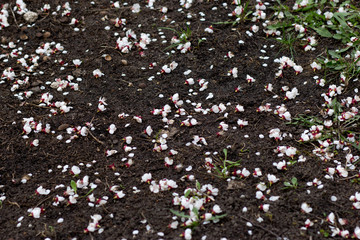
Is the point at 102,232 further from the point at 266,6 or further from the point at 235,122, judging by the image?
the point at 266,6

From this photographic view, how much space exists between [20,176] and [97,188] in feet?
2.39

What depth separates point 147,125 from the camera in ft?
12.7

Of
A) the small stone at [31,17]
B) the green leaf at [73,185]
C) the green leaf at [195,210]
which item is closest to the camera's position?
the green leaf at [195,210]

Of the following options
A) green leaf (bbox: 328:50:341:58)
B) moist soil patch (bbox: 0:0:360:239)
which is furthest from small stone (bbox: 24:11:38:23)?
green leaf (bbox: 328:50:341:58)

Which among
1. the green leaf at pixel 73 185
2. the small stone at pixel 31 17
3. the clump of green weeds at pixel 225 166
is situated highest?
the small stone at pixel 31 17

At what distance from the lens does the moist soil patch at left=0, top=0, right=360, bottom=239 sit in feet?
10.0

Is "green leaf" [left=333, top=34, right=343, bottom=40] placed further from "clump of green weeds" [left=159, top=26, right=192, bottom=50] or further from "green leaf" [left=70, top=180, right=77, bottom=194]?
"green leaf" [left=70, top=180, right=77, bottom=194]

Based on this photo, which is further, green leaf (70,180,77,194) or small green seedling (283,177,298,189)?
green leaf (70,180,77,194)

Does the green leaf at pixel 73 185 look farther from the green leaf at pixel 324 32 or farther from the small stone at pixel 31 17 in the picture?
the green leaf at pixel 324 32

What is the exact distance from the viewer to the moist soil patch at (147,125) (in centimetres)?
306

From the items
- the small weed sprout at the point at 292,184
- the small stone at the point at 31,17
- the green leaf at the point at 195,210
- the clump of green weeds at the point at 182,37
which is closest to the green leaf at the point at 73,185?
the green leaf at the point at 195,210

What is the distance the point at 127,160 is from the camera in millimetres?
3572

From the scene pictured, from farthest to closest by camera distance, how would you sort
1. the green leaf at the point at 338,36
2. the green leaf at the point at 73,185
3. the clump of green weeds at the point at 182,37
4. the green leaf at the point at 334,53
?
the clump of green weeds at the point at 182,37 < the green leaf at the point at 338,36 < the green leaf at the point at 334,53 < the green leaf at the point at 73,185

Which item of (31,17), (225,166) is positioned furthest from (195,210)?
(31,17)
